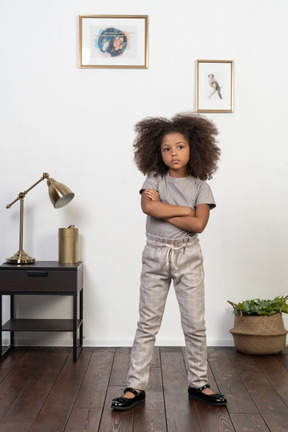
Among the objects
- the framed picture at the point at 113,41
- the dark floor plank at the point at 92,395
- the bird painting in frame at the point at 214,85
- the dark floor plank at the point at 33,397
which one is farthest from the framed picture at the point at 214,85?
the dark floor plank at the point at 33,397

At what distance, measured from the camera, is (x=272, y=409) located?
2170mm

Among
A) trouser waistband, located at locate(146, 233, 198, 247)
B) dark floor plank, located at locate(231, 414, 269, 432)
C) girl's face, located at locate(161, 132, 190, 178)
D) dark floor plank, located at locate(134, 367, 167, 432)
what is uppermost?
girl's face, located at locate(161, 132, 190, 178)

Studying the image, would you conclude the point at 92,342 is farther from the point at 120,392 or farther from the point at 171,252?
the point at 171,252

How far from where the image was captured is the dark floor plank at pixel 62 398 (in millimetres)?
2002

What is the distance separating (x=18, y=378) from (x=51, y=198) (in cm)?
96

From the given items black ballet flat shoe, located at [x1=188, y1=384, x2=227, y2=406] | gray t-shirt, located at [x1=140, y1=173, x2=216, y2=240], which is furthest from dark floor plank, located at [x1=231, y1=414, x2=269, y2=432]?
gray t-shirt, located at [x1=140, y1=173, x2=216, y2=240]

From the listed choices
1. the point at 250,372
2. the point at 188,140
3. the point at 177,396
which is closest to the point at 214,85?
the point at 188,140

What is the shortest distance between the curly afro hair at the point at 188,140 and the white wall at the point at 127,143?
960 millimetres

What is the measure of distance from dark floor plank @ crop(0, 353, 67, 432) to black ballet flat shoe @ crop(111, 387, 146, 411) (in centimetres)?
31

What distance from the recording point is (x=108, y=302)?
131 inches

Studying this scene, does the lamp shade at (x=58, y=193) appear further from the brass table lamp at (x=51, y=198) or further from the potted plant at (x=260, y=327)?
the potted plant at (x=260, y=327)

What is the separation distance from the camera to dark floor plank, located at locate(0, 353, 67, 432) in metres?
2.00

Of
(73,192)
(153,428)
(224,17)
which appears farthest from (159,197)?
(224,17)

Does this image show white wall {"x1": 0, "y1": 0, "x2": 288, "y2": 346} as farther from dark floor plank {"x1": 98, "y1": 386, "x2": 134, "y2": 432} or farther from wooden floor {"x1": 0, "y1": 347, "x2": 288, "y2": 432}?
dark floor plank {"x1": 98, "y1": 386, "x2": 134, "y2": 432}
